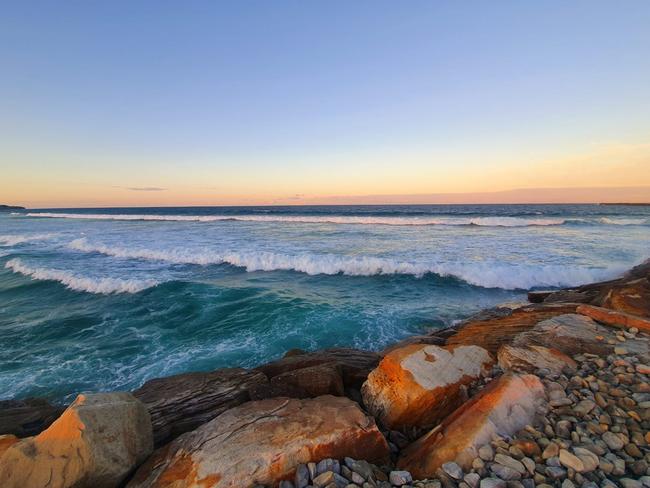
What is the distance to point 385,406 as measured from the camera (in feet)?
11.3

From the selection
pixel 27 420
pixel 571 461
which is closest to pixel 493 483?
pixel 571 461

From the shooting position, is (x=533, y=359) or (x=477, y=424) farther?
(x=533, y=359)

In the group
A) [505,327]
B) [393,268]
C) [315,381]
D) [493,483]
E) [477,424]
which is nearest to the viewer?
[493,483]

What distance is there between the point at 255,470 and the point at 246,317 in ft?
22.1

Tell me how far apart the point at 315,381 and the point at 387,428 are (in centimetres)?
99

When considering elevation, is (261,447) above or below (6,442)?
above

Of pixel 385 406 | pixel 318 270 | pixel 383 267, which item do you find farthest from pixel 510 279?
pixel 385 406

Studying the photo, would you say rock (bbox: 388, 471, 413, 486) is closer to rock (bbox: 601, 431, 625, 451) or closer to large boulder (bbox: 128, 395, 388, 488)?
large boulder (bbox: 128, 395, 388, 488)

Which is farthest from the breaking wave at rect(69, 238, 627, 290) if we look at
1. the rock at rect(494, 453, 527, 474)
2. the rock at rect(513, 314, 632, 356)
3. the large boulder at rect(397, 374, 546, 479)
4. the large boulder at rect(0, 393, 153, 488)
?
the large boulder at rect(0, 393, 153, 488)

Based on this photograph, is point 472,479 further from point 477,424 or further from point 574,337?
point 574,337

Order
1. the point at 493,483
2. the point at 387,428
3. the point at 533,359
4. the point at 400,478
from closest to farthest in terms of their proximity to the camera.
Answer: the point at 493,483 → the point at 400,478 → the point at 387,428 → the point at 533,359

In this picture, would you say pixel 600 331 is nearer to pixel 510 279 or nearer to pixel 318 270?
pixel 510 279

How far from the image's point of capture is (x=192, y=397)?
3.84 meters

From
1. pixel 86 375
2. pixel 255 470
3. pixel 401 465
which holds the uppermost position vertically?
pixel 255 470
